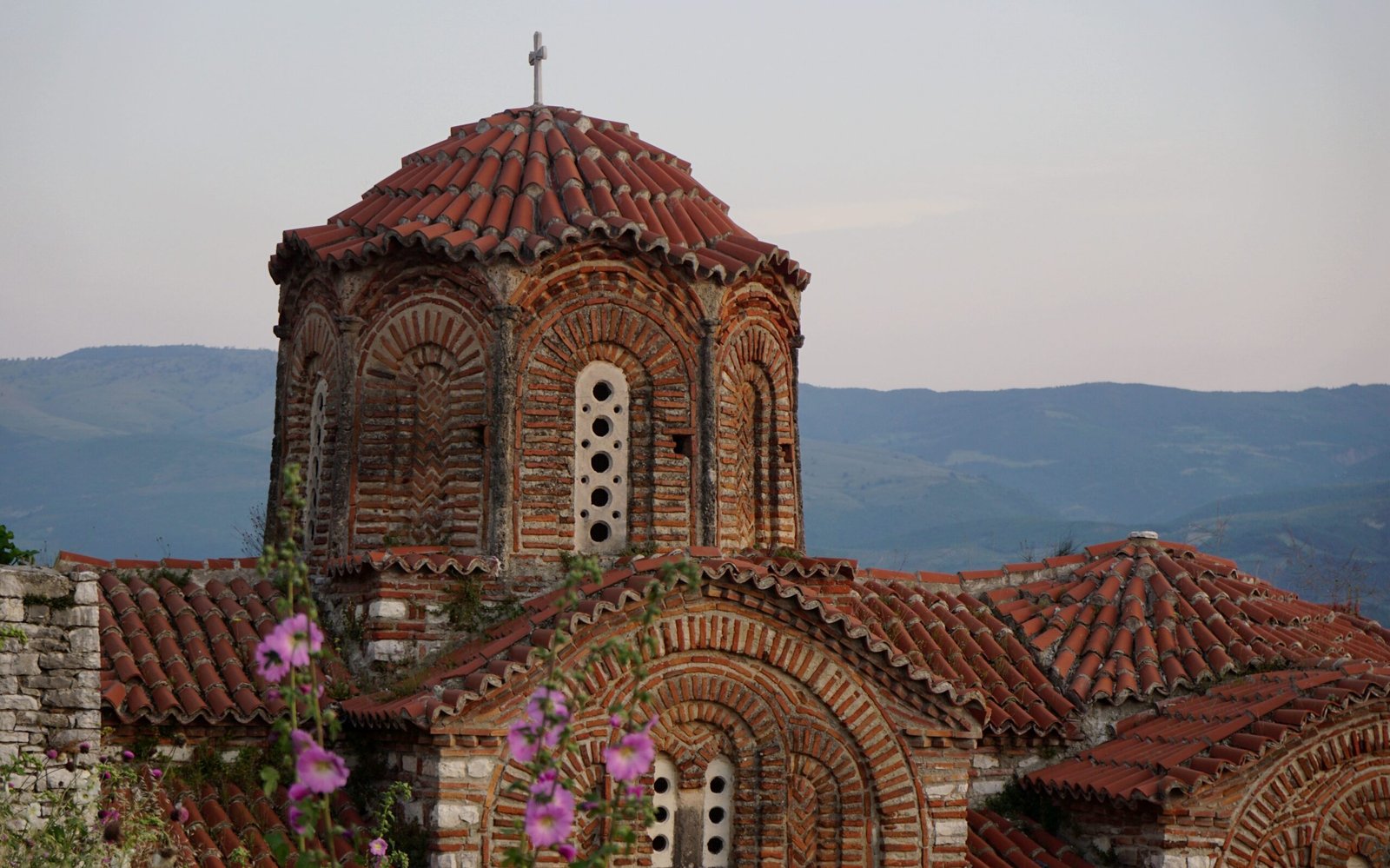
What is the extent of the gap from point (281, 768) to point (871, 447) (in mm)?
125521

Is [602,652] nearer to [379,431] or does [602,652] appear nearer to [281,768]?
[281,768]

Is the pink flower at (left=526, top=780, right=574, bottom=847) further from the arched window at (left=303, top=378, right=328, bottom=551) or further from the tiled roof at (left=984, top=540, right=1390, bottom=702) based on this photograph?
the tiled roof at (left=984, top=540, right=1390, bottom=702)

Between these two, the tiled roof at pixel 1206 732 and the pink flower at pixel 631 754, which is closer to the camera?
the pink flower at pixel 631 754

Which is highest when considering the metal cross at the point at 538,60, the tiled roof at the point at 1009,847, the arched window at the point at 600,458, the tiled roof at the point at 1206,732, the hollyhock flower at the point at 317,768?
the metal cross at the point at 538,60

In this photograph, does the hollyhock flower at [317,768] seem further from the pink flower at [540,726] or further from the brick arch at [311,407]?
the brick arch at [311,407]

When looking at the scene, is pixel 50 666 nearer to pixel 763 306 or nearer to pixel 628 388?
pixel 628 388

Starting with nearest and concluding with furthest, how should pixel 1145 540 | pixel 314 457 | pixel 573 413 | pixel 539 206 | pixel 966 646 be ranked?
pixel 573 413, pixel 539 206, pixel 966 646, pixel 314 457, pixel 1145 540

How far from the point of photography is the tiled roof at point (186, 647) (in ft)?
36.7

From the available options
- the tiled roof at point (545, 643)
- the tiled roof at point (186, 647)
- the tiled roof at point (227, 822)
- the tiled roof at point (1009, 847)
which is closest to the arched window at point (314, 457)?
the tiled roof at point (186, 647)

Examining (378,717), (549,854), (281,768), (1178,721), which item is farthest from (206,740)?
(1178,721)

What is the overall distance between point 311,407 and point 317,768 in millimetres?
9029

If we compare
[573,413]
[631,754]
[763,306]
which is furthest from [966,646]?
[631,754]

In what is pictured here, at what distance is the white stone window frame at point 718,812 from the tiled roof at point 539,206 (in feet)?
12.6

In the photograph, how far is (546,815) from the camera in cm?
550
